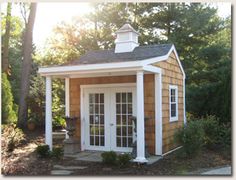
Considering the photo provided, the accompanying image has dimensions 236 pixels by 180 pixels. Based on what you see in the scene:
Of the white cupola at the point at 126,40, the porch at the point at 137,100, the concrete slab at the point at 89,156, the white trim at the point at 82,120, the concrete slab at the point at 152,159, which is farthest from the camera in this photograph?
the white cupola at the point at 126,40

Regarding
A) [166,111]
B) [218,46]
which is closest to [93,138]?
[166,111]

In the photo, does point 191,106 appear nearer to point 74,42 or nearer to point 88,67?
point 88,67

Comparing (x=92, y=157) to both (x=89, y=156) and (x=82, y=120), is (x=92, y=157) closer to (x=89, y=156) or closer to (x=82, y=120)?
(x=89, y=156)

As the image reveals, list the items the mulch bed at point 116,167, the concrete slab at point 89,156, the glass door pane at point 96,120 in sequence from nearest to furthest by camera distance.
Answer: the mulch bed at point 116,167, the concrete slab at point 89,156, the glass door pane at point 96,120

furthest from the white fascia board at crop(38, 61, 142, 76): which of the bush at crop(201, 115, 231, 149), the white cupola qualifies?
the bush at crop(201, 115, 231, 149)

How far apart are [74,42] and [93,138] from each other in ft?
20.6

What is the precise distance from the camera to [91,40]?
496 inches

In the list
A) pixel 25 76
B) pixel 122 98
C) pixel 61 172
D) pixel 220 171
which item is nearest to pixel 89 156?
pixel 61 172

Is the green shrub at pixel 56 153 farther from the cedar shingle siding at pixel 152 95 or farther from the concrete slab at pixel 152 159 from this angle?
the concrete slab at pixel 152 159

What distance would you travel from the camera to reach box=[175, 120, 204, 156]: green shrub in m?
6.61

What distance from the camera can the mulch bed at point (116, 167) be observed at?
559 cm

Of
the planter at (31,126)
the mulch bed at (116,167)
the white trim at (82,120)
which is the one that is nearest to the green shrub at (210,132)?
the mulch bed at (116,167)

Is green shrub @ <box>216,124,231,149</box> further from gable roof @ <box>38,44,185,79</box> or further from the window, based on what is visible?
gable roof @ <box>38,44,185,79</box>

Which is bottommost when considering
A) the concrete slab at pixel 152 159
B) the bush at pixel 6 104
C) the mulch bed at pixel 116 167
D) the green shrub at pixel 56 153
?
the mulch bed at pixel 116 167
